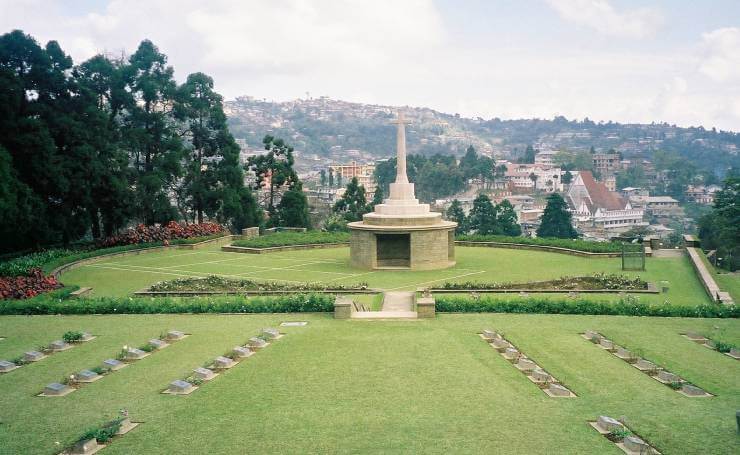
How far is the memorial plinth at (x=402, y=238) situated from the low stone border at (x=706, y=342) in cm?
1347

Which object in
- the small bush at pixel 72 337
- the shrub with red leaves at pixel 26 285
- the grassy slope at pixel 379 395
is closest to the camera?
the grassy slope at pixel 379 395

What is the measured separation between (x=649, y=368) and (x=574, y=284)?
10.2 metres

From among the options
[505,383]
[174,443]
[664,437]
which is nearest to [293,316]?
[505,383]

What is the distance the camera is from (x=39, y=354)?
14.9 metres

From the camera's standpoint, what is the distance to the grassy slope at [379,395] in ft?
32.9

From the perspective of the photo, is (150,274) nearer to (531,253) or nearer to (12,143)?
(12,143)

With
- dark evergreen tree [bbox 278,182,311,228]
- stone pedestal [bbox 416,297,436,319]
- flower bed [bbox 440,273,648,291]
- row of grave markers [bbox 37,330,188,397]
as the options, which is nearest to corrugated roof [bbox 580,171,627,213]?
dark evergreen tree [bbox 278,182,311,228]

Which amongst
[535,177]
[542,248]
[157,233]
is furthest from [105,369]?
[535,177]

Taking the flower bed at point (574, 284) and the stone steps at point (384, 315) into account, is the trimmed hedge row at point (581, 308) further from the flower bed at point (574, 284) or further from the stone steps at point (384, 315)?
the flower bed at point (574, 284)

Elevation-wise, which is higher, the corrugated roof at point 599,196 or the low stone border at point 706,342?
the corrugated roof at point 599,196

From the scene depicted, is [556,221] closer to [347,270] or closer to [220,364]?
[347,270]

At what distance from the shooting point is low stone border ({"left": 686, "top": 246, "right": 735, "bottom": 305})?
824 inches

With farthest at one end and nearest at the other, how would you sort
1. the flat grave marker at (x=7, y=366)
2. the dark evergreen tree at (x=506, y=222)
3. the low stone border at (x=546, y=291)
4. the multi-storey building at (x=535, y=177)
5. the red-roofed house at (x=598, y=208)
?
the multi-storey building at (x=535, y=177), the red-roofed house at (x=598, y=208), the dark evergreen tree at (x=506, y=222), the low stone border at (x=546, y=291), the flat grave marker at (x=7, y=366)

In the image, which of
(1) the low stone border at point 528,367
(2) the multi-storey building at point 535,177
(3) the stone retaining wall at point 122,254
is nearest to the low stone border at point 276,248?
(3) the stone retaining wall at point 122,254
